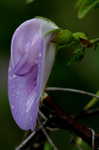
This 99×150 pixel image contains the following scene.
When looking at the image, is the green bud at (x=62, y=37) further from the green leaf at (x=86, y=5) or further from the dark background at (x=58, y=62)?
the dark background at (x=58, y=62)

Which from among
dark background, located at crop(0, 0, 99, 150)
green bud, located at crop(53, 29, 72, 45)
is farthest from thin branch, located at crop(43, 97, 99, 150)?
dark background, located at crop(0, 0, 99, 150)

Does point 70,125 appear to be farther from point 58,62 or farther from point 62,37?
point 58,62

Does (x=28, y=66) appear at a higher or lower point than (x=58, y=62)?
higher

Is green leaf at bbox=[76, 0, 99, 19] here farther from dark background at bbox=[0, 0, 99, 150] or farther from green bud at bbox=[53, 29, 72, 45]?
dark background at bbox=[0, 0, 99, 150]

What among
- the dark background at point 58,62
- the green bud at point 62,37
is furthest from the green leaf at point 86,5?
the dark background at point 58,62

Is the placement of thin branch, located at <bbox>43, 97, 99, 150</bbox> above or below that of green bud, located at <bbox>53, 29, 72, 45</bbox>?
below

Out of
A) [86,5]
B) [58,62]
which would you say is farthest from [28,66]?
[58,62]
